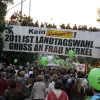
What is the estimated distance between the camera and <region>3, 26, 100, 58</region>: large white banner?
20703mm

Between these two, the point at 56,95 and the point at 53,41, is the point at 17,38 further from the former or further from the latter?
the point at 56,95

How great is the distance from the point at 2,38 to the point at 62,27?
3644 millimetres

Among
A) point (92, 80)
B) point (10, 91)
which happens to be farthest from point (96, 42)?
point (92, 80)

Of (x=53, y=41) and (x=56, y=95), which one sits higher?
(x=53, y=41)

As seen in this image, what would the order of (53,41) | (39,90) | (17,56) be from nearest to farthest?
(39,90) → (53,41) → (17,56)

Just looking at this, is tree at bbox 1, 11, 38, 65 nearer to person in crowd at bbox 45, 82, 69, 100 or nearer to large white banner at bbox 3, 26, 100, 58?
large white banner at bbox 3, 26, 100, 58

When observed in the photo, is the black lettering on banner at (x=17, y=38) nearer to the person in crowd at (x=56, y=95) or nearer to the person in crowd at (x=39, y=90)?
the person in crowd at (x=39, y=90)

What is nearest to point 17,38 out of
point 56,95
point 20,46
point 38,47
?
point 20,46

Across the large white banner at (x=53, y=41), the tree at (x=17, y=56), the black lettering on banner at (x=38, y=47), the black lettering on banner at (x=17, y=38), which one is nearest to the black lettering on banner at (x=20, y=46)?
the large white banner at (x=53, y=41)

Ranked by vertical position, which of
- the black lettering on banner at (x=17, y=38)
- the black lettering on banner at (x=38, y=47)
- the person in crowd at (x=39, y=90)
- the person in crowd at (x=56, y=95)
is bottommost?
the person in crowd at (x=39, y=90)

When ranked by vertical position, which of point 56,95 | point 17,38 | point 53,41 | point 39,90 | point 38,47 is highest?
point 17,38

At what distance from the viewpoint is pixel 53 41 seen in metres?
21.0

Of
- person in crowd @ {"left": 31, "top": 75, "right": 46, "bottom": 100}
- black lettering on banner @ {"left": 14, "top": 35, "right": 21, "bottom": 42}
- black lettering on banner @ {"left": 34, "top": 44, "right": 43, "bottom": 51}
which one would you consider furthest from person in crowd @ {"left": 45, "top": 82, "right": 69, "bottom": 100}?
black lettering on banner @ {"left": 14, "top": 35, "right": 21, "bottom": 42}

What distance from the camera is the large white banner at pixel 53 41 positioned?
20.7 meters
